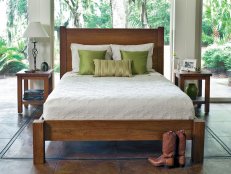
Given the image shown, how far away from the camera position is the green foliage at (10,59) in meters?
6.81

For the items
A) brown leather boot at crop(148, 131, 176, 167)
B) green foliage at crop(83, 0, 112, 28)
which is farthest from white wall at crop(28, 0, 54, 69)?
brown leather boot at crop(148, 131, 176, 167)

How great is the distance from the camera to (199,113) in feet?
20.0

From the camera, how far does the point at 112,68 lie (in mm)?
5703

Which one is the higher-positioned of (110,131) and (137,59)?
(137,59)

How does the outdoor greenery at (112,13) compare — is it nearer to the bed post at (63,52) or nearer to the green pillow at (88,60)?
the bed post at (63,52)

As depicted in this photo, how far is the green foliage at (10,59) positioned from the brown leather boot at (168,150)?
12.2 ft

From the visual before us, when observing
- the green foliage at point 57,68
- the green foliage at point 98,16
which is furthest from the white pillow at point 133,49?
the green foliage at point 57,68

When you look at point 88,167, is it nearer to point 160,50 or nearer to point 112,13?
point 160,50

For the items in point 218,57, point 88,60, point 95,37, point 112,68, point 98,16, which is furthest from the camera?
point 218,57

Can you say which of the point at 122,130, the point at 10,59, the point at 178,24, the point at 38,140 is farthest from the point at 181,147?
the point at 10,59

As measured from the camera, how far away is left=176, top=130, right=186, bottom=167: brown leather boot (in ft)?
12.4

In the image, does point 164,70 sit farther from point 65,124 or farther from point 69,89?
point 65,124

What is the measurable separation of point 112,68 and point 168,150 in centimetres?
216

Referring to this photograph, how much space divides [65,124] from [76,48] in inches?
94.9
